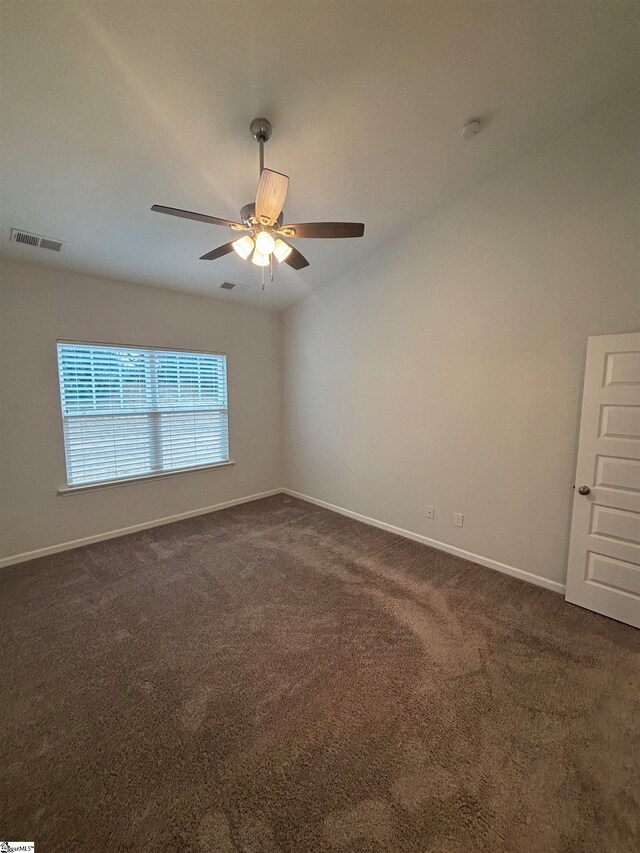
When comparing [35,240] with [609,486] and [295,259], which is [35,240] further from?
[609,486]

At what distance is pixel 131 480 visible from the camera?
12.0 feet

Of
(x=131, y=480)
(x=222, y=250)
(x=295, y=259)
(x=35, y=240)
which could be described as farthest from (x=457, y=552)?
(x=35, y=240)

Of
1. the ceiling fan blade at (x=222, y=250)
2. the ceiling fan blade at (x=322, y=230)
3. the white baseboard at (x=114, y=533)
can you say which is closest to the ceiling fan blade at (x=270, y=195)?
the ceiling fan blade at (x=322, y=230)

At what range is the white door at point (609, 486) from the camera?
219cm

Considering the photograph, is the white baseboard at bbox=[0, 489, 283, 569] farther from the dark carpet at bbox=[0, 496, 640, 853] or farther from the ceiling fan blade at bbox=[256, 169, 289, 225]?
the ceiling fan blade at bbox=[256, 169, 289, 225]

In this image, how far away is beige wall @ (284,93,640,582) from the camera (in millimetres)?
2311

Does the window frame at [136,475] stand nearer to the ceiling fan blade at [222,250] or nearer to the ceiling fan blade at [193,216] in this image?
the ceiling fan blade at [222,250]

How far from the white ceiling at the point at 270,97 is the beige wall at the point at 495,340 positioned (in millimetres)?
397

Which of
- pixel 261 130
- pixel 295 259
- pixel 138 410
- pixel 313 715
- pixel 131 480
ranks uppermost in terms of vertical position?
pixel 261 130

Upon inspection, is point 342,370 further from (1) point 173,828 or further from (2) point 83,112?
(1) point 173,828

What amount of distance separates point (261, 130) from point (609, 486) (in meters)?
3.22

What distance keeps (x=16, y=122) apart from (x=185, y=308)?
7.08 feet

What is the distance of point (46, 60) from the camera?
5.10ft

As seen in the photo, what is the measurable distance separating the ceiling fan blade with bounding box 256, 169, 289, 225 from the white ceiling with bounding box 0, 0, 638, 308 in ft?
2.29
